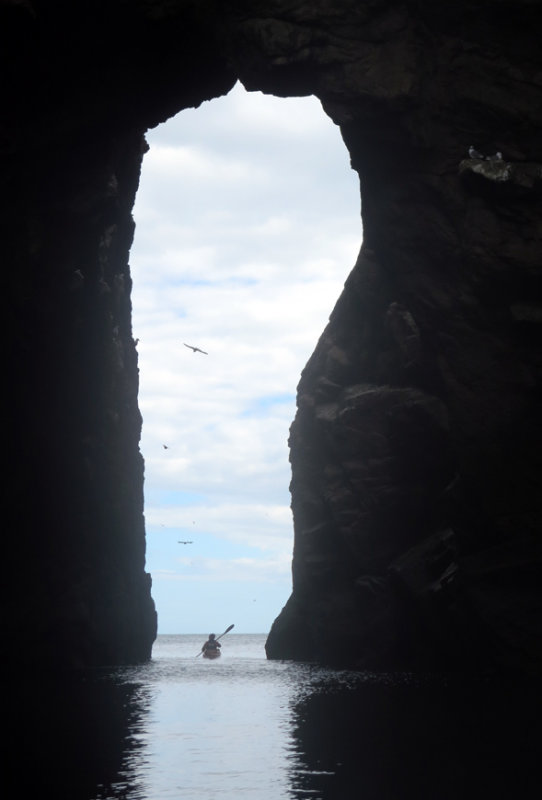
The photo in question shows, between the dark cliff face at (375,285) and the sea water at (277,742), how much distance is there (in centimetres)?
732

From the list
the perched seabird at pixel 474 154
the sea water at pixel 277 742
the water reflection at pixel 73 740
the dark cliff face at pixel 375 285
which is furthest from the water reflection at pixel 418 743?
the perched seabird at pixel 474 154

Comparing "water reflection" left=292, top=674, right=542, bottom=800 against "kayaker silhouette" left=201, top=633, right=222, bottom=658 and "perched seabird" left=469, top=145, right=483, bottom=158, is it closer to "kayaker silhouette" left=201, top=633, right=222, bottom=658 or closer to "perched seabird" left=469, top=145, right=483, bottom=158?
"perched seabird" left=469, top=145, right=483, bottom=158

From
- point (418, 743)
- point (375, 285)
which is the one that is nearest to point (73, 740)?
point (418, 743)

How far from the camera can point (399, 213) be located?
35188mm

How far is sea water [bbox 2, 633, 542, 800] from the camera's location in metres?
13.8

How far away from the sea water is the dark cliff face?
24.0 ft

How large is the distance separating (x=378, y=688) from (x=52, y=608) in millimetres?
15934

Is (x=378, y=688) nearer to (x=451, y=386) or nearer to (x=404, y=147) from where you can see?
(x=451, y=386)

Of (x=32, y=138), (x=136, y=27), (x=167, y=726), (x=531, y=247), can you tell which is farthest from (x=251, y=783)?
(x=136, y=27)

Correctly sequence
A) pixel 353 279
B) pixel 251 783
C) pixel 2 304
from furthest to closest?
pixel 353 279 < pixel 2 304 < pixel 251 783

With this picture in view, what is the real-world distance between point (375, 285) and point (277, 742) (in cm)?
2975

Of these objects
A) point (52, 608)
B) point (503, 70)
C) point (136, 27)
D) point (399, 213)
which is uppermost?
point (136, 27)

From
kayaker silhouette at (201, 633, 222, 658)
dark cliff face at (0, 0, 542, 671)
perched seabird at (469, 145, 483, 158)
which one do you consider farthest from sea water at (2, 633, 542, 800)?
kayaker silhouette at (201, 633, 222, 658)

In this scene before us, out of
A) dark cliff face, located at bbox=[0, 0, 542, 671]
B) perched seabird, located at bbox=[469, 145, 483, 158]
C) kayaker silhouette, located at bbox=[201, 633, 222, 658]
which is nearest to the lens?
dark cliff face, located at bbox=[0, 0, 542, 671]
